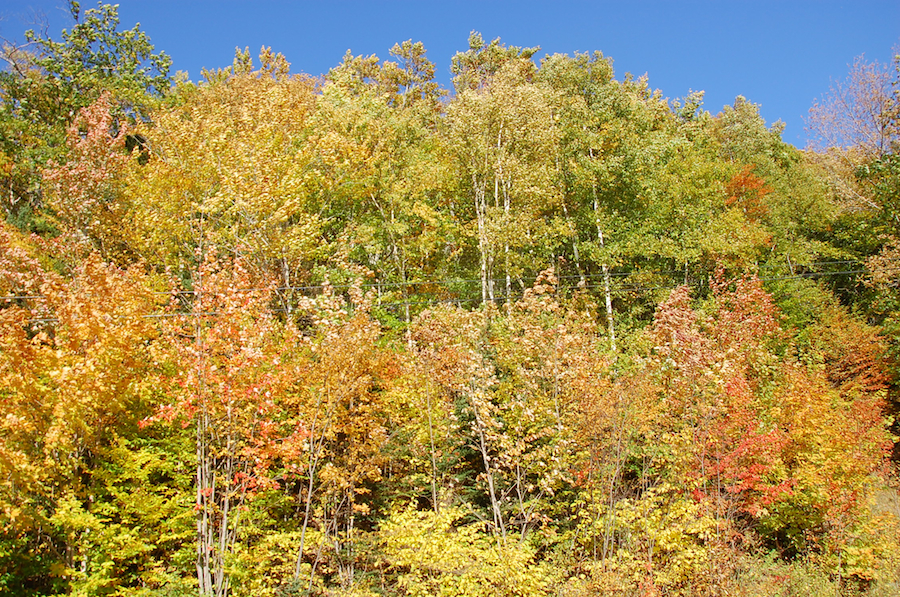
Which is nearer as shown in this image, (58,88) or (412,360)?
(412,360)

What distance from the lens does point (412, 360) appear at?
14078mm

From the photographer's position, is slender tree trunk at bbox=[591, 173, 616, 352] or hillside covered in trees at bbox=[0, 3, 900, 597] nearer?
hillside covered in trees at bbox=[0, 3, 900, 597]

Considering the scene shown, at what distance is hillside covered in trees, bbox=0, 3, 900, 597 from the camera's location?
1094 centimetres

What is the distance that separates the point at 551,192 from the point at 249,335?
50.1 ft

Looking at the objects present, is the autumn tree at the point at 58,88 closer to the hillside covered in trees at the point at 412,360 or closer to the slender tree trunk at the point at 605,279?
the hillside covered in trees at the point at 412,360

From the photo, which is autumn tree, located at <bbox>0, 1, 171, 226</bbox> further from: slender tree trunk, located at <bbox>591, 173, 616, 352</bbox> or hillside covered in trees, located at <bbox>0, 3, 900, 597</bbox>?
slender tree trunk, located at <bbox>591, 173, 616, 352</bbox>

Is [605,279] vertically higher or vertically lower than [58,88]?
lower

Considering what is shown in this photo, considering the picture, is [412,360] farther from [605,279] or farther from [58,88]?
[58,88]

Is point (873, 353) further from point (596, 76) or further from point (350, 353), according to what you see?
point (350, 353)

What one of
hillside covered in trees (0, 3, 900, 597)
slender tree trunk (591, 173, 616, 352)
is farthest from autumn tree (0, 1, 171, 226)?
slender tree trunk (591, 173, 616, 352)

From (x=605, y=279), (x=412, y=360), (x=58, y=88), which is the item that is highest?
(x=58, y=88)

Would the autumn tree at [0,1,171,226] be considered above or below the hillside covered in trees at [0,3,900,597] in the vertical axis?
above

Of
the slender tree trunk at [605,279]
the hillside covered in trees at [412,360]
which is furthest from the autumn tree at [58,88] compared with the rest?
the slender tree trunk at [605,279]

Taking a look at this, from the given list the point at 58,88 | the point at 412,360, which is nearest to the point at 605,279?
the point at 412,360
